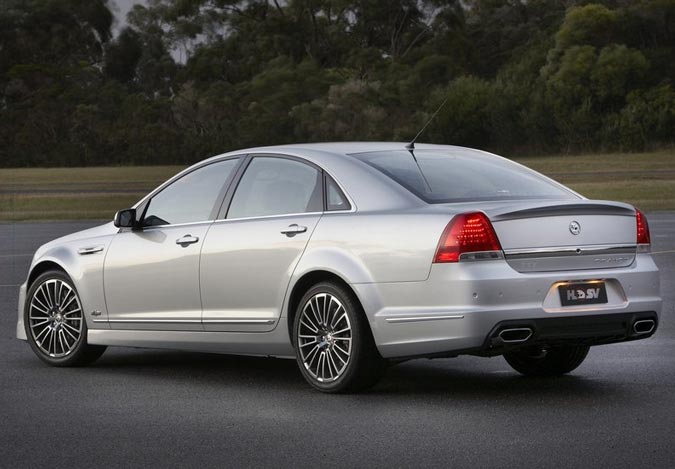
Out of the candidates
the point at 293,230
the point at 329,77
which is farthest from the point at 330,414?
the point at 329,77

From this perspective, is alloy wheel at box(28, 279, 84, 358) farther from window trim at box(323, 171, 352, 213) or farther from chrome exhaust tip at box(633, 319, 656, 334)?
chrome exhaust tip at box(633, 319, 656, 334)

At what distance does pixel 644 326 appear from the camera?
8.45 metres

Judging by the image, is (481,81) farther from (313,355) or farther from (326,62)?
(313,355)

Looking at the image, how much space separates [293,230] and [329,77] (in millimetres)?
90090

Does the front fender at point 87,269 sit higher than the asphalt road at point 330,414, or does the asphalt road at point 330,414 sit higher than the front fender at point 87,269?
the front fender at point 87,269

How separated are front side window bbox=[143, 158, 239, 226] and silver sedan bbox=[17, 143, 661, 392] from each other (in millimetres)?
11

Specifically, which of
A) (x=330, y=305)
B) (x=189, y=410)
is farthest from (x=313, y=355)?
(x=189, y=410)

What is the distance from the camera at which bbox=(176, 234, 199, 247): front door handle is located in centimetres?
938

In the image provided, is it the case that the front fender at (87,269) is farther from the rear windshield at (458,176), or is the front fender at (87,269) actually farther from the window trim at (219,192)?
the rear windshield at (458,176)

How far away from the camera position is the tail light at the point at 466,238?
798cm

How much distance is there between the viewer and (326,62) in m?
106

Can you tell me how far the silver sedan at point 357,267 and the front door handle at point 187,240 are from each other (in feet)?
0.07

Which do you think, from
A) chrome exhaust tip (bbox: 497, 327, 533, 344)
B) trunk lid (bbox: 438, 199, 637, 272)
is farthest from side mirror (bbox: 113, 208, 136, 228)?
chrome exhaust tip (bbox: 497, 327, 533, 344)

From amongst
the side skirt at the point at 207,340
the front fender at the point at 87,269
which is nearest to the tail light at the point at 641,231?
the side skirt at the point at 207,340
